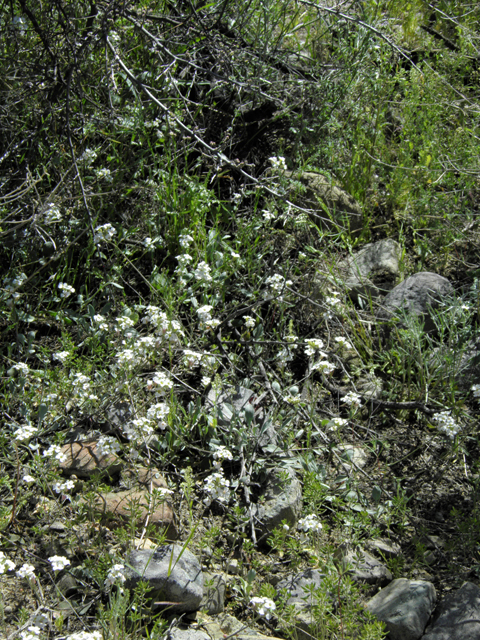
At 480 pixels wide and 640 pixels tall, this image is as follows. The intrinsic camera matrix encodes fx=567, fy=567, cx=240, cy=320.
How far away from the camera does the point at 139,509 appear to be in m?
2.33

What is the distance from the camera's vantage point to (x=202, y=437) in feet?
8.90

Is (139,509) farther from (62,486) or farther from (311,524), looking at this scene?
(311,524)

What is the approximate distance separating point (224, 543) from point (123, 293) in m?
1.55

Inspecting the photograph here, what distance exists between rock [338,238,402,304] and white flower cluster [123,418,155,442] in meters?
1.64

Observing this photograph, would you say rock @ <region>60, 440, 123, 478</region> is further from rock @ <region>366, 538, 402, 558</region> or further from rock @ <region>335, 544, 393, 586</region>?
rock @ <region>366, 538, 402, 558</region>

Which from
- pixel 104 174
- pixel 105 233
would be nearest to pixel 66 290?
pixel 105 233

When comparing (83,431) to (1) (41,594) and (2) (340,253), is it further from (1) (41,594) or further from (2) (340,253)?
(2) (340,253)

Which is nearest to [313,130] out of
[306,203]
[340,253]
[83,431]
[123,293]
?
[306,203]

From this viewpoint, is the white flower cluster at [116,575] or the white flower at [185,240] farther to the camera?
the white flower at [185,240]

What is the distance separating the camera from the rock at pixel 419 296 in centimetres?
341

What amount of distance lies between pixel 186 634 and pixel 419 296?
7.55ft

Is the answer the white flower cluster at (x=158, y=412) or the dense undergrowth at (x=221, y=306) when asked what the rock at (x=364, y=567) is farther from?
the white flower cluster at (x=158, y=412)

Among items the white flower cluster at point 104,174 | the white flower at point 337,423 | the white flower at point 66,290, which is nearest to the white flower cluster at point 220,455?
the white flower at point 337,423

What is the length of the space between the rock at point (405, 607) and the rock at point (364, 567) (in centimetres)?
9
